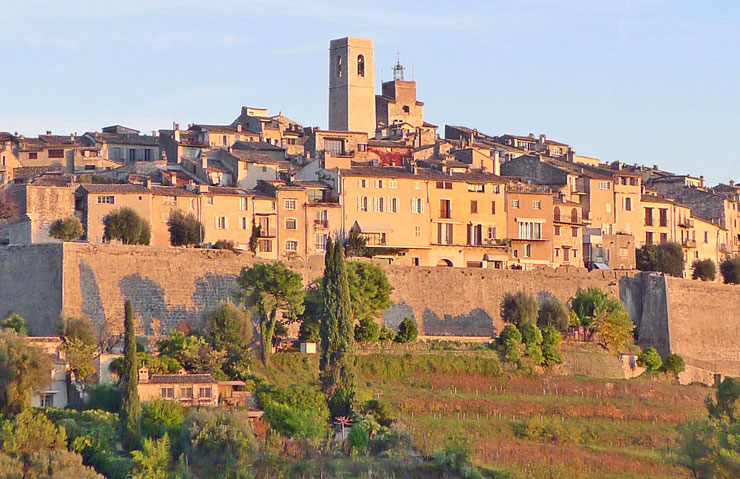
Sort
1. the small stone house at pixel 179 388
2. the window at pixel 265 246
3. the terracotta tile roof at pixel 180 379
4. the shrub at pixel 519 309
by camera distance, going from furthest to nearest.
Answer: the window at pixel 265 246
the shrub at pixel 519 309
the terracotta tile roof at pixel 180 379
the small stone house at pixel 179 388

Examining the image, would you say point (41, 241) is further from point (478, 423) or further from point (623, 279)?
point (623, 279)

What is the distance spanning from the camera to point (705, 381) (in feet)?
211

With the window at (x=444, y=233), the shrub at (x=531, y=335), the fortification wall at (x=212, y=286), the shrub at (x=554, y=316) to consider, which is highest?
the window at (x=444, y=233)

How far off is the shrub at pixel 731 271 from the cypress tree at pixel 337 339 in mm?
28011

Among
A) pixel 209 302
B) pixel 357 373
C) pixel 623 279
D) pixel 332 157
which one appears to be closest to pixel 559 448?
pixel 357 373

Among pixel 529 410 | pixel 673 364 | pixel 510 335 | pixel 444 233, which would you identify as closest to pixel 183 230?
pixel 444 233

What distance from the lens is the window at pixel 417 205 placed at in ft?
222

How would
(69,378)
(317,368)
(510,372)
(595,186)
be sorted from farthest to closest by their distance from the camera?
(595,186)
(510,372)
(317,368)
(69,378)

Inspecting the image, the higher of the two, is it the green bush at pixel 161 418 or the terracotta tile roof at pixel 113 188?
the terracotta tile roof at pixel 113 188

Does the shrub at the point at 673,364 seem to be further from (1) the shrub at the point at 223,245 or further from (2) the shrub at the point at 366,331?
(1) the shrub at the point at 223,245

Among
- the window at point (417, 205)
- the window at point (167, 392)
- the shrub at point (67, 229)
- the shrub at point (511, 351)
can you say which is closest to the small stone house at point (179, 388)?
the window at point (167, 392)

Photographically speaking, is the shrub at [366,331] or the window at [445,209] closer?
the shrub at [366,331]

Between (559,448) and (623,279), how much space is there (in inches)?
746

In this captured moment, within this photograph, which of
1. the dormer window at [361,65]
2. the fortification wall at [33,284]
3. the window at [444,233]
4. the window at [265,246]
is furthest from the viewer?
the dormer window at [361,65]
